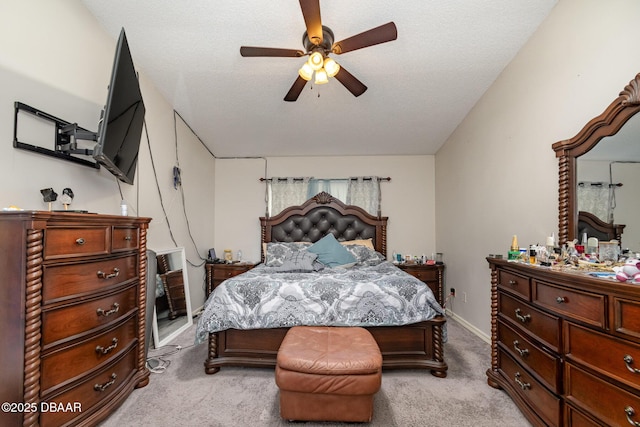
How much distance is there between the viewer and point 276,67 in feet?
8.71

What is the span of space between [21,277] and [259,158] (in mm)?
3882

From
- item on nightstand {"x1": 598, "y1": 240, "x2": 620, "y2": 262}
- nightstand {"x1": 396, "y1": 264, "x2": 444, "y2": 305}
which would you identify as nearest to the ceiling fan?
item on nightstand {"x1": 598, "y1": 240, "x2": 620, "y2": 262}

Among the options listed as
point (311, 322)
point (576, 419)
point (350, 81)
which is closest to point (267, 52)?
point (350, 81)

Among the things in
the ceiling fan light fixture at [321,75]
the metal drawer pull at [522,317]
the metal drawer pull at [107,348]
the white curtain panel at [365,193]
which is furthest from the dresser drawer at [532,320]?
the white curtain panel at [365,193]

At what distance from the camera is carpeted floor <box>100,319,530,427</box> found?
5.85 ft

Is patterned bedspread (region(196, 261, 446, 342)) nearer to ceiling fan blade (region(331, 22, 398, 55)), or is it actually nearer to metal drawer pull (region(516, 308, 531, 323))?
metal drawer pull (region(516, 308, 531, 323))

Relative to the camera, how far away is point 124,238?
1.90 meters

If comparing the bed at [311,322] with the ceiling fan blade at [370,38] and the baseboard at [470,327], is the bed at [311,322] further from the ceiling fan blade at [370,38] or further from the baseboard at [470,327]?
the ceiling fan blade at [370,38]

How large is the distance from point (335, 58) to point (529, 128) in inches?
71.9

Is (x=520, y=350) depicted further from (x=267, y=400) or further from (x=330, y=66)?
(x=330, y=66)

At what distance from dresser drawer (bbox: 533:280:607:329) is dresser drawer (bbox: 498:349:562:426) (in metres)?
0.48

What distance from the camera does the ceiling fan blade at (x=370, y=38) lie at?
1823 millimetres

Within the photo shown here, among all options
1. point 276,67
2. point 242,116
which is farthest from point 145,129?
point 276,67

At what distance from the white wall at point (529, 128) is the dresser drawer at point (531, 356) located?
0.83m
